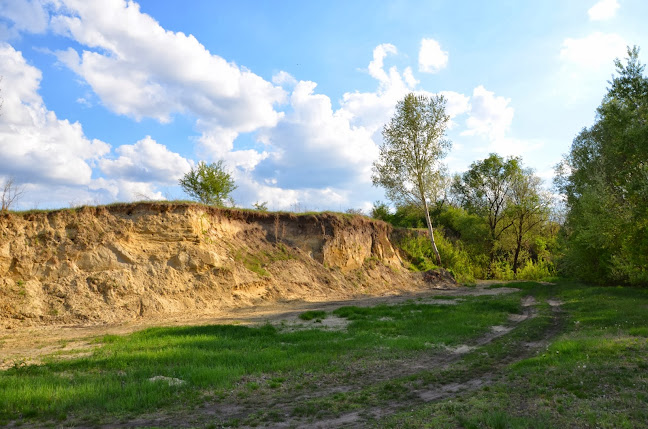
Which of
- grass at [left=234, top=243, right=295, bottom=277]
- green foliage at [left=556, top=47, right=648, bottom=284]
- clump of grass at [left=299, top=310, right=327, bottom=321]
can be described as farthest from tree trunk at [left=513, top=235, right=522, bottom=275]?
clump of grass at [left=299, top=310, right=327, bottom=321]

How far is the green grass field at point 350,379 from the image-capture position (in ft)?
19.6

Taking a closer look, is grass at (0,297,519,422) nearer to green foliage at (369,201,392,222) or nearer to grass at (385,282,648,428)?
grass at (385,282,648,428)

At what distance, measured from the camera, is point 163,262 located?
2300 centimetres

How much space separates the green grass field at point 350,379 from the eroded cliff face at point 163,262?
24.3 ft

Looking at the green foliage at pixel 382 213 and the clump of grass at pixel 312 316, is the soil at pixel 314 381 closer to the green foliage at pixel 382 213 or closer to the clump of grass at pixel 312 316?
the clump of grass at pixel 312 316

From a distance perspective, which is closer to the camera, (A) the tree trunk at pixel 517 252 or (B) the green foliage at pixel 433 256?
(B) the green foliage at pixel 433 256

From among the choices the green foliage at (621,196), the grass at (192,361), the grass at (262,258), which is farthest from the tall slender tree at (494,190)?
the grass at (192,361)

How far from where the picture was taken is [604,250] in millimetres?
27281

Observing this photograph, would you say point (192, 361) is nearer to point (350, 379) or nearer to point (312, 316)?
point (350, 379)

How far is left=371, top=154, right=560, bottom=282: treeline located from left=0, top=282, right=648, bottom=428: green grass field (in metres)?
30.1

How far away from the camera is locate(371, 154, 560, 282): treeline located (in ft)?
142

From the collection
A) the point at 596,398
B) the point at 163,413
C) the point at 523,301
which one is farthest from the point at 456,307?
the point at 163,413

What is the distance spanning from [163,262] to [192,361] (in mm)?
14744

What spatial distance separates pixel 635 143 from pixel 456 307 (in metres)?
10.3
